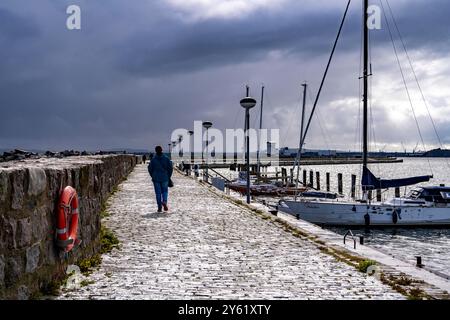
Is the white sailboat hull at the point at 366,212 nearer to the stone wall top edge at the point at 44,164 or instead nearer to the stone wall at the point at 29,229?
the stone wall top edge at the point at 44,164

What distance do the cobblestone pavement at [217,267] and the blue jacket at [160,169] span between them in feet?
6.54

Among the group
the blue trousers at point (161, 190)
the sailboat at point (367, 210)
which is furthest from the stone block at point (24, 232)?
the sailboat at point (367, 210)

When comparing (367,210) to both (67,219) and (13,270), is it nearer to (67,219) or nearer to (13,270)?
(67,219)

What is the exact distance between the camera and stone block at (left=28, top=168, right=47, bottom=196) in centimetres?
469

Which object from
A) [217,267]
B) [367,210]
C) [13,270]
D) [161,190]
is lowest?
[367,210]

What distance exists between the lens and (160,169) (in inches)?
521

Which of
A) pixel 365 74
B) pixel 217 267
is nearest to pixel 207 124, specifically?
pixel 365 74

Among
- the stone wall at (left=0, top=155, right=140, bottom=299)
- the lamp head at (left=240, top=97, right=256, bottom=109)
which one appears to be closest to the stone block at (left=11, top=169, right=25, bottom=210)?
the stone wall at (left=0, top=155, right=140, bottom=299)

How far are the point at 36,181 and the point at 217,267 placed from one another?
3.05 metres

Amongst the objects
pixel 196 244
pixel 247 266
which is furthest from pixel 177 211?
pixel 247 266

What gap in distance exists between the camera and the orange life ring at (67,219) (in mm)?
5430
